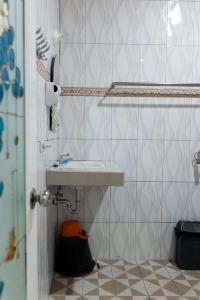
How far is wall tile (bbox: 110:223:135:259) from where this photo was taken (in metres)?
2.79

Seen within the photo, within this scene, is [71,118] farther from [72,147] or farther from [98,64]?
[98,64]

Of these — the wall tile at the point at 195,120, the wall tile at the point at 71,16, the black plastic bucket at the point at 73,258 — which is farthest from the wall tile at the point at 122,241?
the wall tile at the point at 71,16

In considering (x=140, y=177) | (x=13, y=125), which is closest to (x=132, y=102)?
(x=140, y=177)

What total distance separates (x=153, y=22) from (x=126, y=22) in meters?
0.25

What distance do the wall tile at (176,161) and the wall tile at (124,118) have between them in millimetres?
349

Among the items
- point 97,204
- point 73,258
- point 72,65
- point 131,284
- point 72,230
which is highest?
point 72,65

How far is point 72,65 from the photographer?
267cm

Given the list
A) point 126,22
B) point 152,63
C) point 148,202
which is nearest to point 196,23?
point 152,63

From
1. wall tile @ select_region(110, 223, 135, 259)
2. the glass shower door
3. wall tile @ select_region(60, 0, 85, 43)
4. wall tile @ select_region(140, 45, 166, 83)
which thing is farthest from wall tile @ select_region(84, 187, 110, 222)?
the glass shower door

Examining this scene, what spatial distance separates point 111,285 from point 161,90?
174cm

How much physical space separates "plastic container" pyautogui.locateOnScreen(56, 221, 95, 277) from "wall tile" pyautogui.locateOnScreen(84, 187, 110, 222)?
287 millimetres

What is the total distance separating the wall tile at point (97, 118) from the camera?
8.84ft

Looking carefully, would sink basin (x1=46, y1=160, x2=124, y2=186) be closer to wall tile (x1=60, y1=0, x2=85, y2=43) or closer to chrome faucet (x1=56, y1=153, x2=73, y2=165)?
chrome faucet (x1=56, y1=153, x2=73, y2=165)

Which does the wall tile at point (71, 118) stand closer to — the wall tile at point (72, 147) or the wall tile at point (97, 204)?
the wall tile at point (72, 147)
